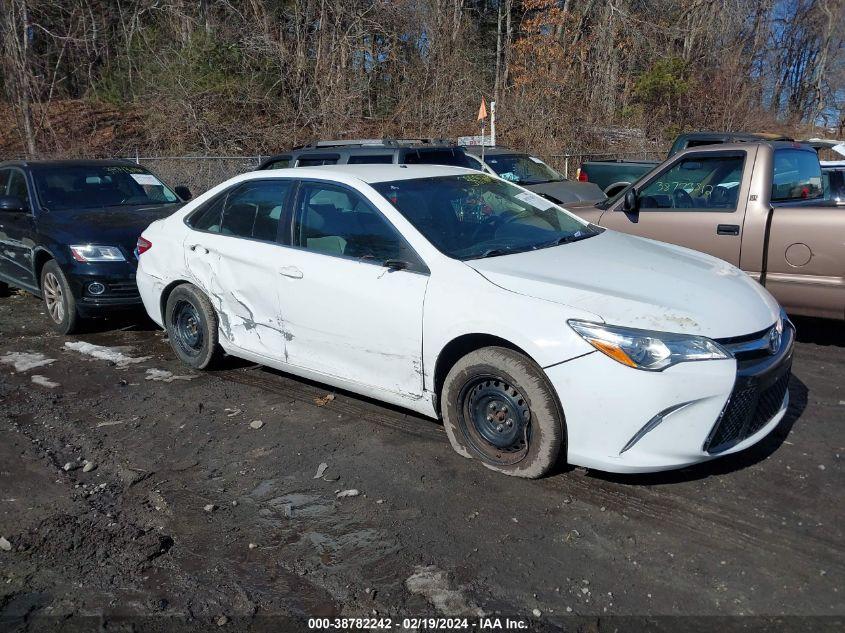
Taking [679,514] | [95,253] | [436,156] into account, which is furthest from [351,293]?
[436,156]

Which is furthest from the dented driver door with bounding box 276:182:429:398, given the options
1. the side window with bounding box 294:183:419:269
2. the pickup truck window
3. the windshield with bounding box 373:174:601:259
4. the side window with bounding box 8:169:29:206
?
the side window with bounding box 8:169:29:206

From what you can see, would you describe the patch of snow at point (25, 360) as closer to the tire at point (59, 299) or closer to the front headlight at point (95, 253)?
the tire at point (59, 299)

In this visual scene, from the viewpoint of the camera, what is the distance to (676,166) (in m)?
7.08

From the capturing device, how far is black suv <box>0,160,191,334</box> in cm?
729

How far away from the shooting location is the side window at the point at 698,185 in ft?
22.1

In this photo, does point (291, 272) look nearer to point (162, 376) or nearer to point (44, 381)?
point (162, 376)

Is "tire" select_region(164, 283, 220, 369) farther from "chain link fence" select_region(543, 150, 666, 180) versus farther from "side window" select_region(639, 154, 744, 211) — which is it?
"chain link fence" select_region(543, 150, 666, 180)

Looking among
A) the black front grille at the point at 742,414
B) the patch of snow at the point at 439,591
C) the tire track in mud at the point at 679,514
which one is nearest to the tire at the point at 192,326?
the tire track in mud at the point at 679,514

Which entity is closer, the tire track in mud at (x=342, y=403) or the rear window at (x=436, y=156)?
the tire track in mud at (x=342, y=403)

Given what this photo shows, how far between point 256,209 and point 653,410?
3276 millimetres

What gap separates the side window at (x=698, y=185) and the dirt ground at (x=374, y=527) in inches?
82.1

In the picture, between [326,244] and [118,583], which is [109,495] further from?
[326,244]

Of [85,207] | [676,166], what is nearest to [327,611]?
[676,166]

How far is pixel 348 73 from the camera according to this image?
25328mm
